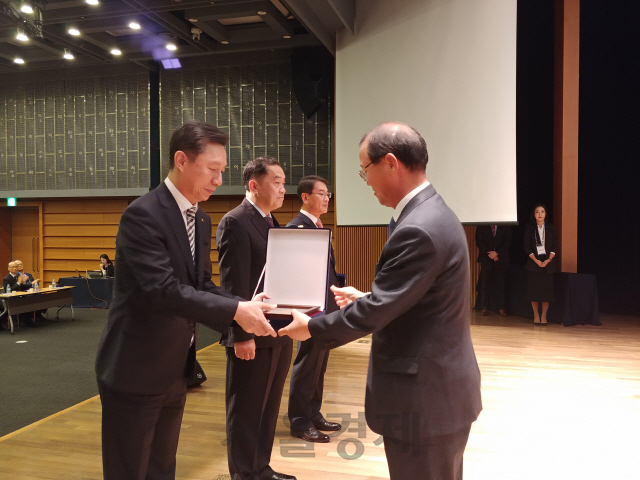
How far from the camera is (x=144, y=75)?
9625 millimetres

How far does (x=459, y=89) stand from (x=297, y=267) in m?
3.83

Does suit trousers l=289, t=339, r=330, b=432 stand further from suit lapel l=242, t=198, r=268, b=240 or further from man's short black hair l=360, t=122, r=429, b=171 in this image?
man's short black hair l=360, t=122, r=429, b=171

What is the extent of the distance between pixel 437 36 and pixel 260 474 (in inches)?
177

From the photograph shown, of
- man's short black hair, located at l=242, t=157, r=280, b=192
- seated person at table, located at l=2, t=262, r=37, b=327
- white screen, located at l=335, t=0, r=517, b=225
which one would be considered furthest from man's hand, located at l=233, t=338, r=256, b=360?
seated person at table, located at l=2, t=262, r=37, b=327

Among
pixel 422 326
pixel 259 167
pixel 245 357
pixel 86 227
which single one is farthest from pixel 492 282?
pixel 86 227

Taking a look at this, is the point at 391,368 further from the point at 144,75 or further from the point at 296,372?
the point at 144,75

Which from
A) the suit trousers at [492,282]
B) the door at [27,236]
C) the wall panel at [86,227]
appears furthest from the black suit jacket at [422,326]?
the door at [27,236]

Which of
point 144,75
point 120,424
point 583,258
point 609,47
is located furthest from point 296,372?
point 144,75

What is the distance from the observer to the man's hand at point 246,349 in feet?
6.86

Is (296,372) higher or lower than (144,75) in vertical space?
lower

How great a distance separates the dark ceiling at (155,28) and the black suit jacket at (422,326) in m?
4.88

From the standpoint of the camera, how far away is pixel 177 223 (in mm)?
1590

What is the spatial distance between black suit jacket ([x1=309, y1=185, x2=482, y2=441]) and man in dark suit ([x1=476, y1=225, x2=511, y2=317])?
6402 millimetres

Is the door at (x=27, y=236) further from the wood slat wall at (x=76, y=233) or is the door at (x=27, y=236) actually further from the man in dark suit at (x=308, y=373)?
the man in dark suit at (x=308, y=373)
